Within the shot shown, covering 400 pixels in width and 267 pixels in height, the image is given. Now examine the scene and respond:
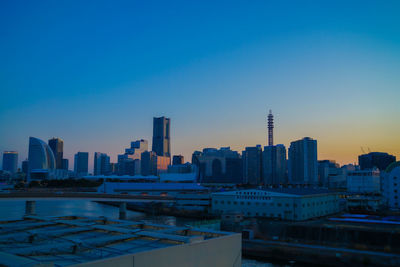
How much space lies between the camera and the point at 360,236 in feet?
46.4

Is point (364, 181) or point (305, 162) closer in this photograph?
point (364, 181)

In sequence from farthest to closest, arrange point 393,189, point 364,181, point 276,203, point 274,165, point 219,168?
point 219,168 → point 274,165 → point 364,181 → point 393,189 → point 276,203

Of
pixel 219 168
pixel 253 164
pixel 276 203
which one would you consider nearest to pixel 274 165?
pixel 253 164

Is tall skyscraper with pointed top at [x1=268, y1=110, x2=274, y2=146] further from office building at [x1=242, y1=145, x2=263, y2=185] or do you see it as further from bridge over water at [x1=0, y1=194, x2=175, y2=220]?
bridge over water at [x1=0, y1=194, x2=175, y2=220]

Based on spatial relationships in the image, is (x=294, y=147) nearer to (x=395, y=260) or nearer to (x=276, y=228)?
(x=276, y=228)

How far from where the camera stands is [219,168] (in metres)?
73.8

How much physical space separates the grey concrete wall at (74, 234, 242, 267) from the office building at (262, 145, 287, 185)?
64.1 m

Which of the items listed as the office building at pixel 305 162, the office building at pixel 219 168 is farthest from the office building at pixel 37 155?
the office building at pixel 305 162

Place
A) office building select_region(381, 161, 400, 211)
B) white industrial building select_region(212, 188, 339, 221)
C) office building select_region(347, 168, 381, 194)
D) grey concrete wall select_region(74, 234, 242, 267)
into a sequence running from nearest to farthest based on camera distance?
grey concrete wall select_region(74, 234, 242, 267)
white industrial building select_region(212, 188, 339, 221)
office building select_region(381, 161, 400, 211)
office building select_region(347, 168, 381, 194)

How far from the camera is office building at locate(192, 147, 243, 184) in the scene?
73.8 meters

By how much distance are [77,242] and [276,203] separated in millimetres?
16752

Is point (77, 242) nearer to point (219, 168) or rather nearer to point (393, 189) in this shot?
point (393, 189)

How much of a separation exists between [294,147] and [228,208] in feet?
165

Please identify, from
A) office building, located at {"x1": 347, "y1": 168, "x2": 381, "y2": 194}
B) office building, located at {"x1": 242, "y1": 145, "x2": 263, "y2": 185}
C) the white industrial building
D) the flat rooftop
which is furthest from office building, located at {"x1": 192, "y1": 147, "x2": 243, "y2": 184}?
the flat rooftop
